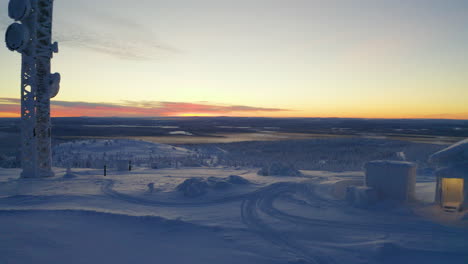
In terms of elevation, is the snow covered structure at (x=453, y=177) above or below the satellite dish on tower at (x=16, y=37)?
below

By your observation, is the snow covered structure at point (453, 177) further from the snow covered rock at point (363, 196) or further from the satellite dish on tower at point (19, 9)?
the satellite dish on tower at point (19, 9)

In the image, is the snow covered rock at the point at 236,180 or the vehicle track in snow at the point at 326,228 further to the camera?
the snow covered rock at the point at 236,180

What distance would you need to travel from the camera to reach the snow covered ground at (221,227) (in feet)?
24.0

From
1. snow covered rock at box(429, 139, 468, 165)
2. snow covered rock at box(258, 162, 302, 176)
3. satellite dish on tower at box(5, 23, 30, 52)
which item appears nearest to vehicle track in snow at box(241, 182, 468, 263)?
snow covered rock at box(429, 139, 468, 165)

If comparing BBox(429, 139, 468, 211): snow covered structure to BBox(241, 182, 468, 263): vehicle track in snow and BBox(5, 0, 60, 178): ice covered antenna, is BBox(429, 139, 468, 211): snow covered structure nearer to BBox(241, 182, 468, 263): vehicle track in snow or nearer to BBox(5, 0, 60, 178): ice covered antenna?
BBox(241, 182, 468, 263): vehicle track in snow

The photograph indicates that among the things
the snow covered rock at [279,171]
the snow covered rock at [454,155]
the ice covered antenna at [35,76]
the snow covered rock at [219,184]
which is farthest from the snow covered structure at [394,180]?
the ice covered antenna at [35,76]

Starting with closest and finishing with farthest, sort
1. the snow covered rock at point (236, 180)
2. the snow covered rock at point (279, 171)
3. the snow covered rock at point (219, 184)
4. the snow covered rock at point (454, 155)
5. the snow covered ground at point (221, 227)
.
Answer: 1. the snow covered ground at point (221, 227)
2. the snow covered rock at point (454, 155)
3. the snow covered rock at point (219, 184)
4. the snow covered rock at point (236, 180)
5. the snow covered rock at point (279, 171)

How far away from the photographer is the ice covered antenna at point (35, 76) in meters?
14.7

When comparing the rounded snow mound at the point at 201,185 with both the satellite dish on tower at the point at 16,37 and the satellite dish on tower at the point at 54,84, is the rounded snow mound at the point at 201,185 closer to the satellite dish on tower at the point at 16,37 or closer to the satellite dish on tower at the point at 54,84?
the satellite dish on tower at the point at 54,84

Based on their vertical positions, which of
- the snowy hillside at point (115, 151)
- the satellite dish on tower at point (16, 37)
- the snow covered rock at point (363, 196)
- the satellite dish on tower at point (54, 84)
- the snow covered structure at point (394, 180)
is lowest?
the snowy hillside at point (115, 151)

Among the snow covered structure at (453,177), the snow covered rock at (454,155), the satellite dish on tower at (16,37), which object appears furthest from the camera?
the satellite dish on tower at (16,37)

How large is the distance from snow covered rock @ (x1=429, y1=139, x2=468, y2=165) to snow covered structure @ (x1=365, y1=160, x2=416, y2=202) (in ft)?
2.71

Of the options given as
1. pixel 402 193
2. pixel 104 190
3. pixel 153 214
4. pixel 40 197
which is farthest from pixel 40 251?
pixel 402 193

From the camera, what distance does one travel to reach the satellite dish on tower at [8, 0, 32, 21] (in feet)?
48.0
